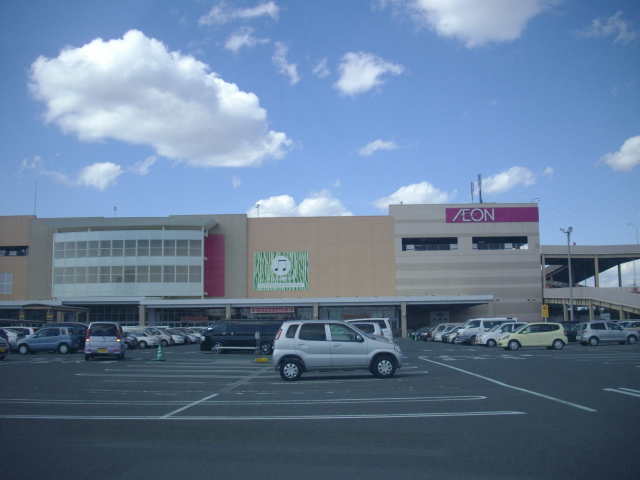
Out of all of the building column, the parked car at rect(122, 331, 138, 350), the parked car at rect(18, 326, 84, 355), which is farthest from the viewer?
the building column

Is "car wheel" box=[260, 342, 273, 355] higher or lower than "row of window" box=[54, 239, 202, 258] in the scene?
lower

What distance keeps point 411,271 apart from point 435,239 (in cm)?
513

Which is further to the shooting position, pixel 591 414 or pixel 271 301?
pixel 271 301

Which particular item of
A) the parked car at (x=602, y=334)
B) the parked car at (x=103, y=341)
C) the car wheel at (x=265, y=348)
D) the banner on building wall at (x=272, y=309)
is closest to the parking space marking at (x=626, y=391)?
the car wheel at (x=265, y=348)

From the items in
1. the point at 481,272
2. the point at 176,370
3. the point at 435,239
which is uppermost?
the point at 435,239

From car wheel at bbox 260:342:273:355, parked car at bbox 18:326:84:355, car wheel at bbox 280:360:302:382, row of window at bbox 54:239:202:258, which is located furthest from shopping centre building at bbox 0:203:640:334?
car wheel at bbox 280:360:302:382

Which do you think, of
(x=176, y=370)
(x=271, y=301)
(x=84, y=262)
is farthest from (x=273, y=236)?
(x=176, y=370)

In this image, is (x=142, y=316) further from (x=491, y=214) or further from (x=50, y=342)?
(x=491, y=214)

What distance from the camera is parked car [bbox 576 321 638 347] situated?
34250mm

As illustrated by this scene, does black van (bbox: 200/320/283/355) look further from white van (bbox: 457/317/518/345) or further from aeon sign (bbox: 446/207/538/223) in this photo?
aeon sign (bbox: 446/207/538/223)

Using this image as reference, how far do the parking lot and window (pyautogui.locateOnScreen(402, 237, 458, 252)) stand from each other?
166 ft

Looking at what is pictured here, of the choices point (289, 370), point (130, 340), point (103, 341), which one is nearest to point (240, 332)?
point (103, 341)

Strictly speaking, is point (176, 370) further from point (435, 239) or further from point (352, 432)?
point (435, 239)

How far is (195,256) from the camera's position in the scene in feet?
206
